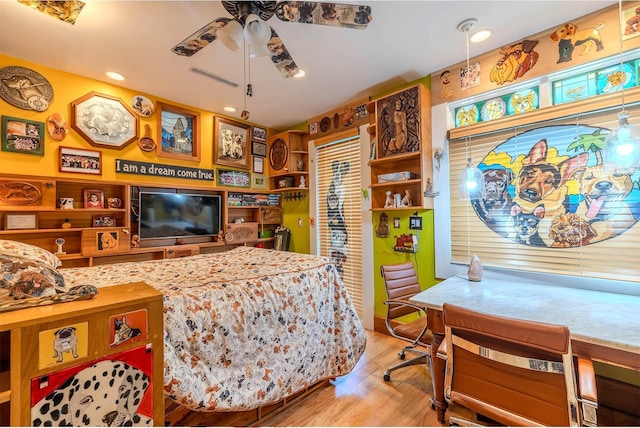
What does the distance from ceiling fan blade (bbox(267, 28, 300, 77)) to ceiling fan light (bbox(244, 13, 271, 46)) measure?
0.08 m

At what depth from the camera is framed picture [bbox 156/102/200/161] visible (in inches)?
128

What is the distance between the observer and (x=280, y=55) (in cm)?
199

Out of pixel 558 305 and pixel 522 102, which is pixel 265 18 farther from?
pixel 558 305

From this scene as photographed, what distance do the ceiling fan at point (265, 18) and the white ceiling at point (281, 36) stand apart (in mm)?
255

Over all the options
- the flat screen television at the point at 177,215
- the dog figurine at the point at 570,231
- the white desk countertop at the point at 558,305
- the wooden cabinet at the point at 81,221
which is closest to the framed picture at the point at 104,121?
the wooden cabinet at the point at 81,221

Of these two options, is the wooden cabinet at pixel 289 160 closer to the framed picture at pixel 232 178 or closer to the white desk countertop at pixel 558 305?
the framed picture at pixel 232 178

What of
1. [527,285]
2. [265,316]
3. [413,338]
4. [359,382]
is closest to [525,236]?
[527,285]

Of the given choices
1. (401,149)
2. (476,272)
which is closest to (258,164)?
(401,149)

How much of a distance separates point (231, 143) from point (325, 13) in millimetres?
2635

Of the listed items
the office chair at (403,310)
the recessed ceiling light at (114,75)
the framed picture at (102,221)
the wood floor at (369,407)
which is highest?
the recessed ceiling light at (114,75)

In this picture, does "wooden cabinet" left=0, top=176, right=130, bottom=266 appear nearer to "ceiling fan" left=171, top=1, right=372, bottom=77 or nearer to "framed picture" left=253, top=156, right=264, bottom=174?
"framed picture" left=253, top=156, right=264, bottom=174

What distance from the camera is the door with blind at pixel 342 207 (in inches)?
139

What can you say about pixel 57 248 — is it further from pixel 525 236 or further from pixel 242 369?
pixel 525 236

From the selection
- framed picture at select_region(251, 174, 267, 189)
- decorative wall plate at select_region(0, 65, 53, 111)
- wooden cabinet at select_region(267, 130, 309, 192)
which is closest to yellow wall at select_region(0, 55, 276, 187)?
decorative wall plate at select_region(0, 65, 53, 111)
